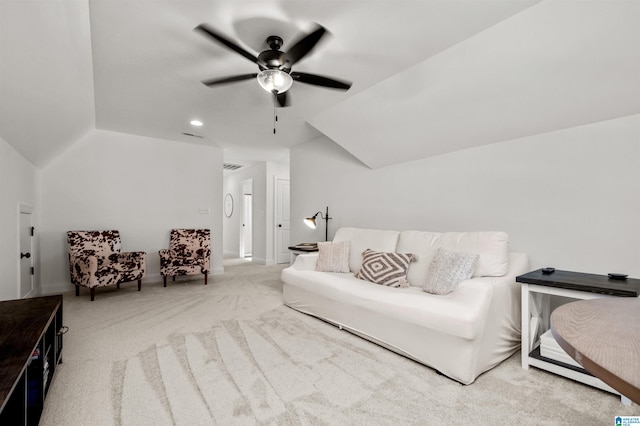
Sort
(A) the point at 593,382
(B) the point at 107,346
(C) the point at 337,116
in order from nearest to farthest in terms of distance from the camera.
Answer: (A) the point at 593,382 → (B) the point at 107,346 → (C) the point at 337,116

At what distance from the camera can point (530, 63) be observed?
212cm

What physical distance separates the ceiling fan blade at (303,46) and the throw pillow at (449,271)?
193 centimetres

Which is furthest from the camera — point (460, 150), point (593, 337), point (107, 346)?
point (460, 150)

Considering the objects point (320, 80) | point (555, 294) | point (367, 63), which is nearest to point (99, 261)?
point (320, 80)

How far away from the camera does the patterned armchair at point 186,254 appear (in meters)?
4.53

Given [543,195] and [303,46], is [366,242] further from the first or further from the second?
[303,46]

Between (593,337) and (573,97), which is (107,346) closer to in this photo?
(593,337)

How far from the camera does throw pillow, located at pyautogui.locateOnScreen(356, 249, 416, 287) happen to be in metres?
2.78

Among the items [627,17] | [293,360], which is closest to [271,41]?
[627,17]

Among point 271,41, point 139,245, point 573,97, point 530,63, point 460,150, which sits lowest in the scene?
point 139,245

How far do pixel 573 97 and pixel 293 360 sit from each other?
9.11 ft

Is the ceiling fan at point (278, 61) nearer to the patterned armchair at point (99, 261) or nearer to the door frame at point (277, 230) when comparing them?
the patterned armchair at point (99, 261)

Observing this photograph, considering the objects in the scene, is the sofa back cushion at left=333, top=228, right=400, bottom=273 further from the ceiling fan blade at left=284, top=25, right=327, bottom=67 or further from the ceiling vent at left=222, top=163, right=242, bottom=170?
the ceiling vent at left=222, top=163, right=242, bottom=170

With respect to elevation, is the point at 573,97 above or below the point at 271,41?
below
